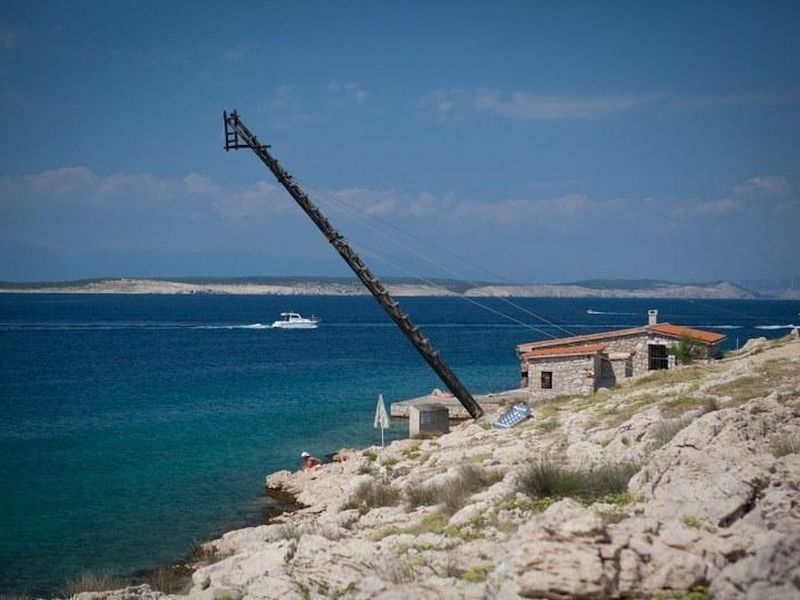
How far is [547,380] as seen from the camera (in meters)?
38.9

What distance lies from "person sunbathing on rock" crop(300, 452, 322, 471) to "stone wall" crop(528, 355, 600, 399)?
39.5 ft

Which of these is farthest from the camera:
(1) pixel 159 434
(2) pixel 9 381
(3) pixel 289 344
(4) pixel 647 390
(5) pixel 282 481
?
(3) pixel 289 344

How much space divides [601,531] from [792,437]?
6.84m

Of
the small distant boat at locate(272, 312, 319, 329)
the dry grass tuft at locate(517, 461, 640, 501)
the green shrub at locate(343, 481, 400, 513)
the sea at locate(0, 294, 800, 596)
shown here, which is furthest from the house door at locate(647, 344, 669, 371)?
the small distant boat at locate(272, 312, 319, 329)

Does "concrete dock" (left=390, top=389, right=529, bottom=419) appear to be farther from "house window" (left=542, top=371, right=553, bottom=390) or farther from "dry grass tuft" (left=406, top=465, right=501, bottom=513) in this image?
"dry grass tuft" (left=406, top=465, right=501, bottom=513)

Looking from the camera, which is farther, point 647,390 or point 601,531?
point 647,390

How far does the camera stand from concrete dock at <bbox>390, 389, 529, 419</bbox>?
39.8m

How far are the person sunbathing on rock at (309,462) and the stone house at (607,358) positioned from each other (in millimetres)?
12232

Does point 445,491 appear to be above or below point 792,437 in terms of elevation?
below

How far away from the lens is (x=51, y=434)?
131 ft

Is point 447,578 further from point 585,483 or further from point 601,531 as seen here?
point 585,483

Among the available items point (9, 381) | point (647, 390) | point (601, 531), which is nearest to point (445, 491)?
point (601, 531)

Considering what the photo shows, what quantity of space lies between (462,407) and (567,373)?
7.96 m

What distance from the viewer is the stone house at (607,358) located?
123ft
